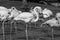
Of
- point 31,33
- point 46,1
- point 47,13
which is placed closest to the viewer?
point 31,33

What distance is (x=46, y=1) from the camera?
12.9 meters

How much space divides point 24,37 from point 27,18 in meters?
0.67

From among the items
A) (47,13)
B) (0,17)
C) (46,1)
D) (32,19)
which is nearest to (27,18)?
(32,19)

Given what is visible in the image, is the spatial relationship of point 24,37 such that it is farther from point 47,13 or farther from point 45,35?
point 47,13

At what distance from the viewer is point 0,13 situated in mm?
5238

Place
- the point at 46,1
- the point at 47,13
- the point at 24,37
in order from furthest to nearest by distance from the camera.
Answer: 1. the point at 46,1
2. the point at 47,13
3. the point at 24,37

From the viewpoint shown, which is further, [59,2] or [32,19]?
[59,2]

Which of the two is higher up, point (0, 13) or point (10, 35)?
point (0, 13)

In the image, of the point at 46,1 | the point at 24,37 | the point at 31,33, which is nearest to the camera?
the point at 24,37

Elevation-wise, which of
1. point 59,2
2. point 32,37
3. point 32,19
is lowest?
point 32,37

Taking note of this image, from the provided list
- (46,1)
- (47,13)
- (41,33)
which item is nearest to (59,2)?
(46,1)

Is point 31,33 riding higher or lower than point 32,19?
lower

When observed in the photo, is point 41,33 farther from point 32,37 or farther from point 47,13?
point 47,13

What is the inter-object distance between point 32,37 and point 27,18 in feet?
2.25
